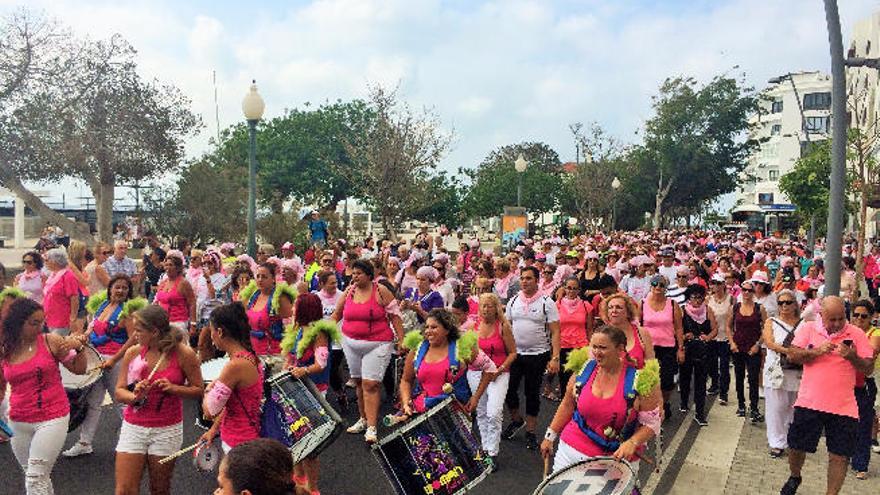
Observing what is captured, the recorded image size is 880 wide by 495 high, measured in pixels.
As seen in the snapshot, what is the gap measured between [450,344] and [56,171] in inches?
806

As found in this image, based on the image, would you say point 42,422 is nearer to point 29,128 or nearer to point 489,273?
point 489,273

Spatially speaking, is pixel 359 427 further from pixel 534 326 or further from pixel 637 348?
pixel 637 348

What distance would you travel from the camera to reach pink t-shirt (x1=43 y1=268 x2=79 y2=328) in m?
8.38

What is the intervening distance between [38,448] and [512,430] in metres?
4.61

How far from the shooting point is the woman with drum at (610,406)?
4578mm

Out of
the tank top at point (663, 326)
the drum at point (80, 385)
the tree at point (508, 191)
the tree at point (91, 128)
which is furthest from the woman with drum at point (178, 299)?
the tree at point (508, 191)

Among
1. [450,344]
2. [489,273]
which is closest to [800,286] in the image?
[489,273]

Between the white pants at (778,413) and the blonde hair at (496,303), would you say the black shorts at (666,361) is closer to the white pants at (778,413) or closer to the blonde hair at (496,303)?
the white pants at (778,413)

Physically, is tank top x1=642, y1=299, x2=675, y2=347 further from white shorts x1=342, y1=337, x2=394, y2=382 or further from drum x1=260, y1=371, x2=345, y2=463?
drum x1=260, y1=371, x2=345, y2=463

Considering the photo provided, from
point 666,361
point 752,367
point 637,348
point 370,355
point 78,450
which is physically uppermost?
point 637,348

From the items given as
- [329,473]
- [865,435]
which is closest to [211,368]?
[329,473]

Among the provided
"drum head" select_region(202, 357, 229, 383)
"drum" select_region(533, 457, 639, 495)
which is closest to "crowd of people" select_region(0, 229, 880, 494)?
"drum head" select_region(202, 357, 229, 383)

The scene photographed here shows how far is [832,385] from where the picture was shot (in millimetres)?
5902

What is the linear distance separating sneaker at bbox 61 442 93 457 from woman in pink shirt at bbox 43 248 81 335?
5.73 ft
